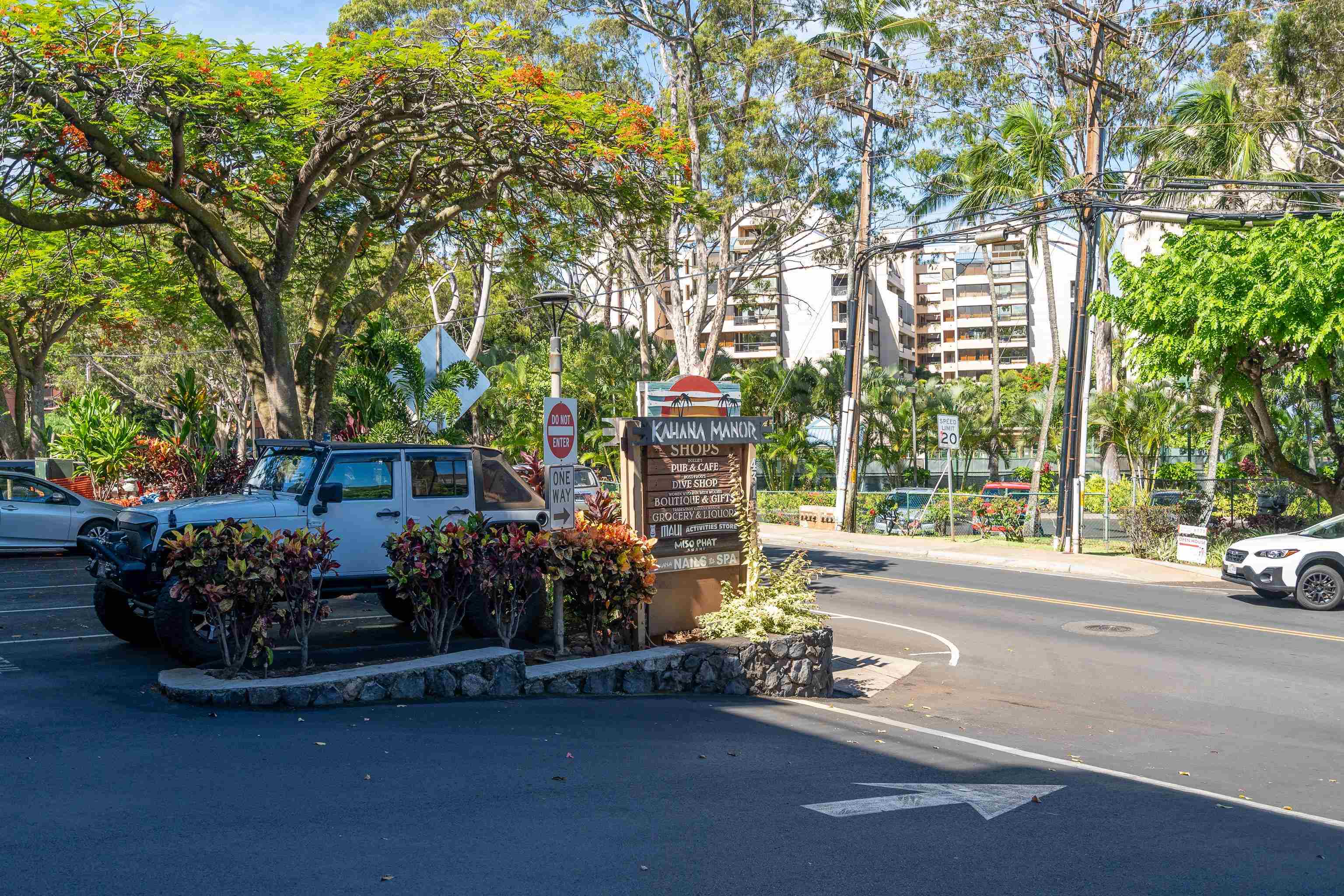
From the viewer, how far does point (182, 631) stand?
9.45 metres

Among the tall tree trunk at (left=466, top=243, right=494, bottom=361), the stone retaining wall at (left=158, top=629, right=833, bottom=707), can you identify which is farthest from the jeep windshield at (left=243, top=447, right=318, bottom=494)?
the tall tree trunk at (left=466, top=243, right=494, bottom=361)

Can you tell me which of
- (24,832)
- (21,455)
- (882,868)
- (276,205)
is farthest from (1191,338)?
(21,455)

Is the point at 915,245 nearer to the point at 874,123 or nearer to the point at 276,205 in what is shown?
the point at 874,123

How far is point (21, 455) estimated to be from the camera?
95.1 ft

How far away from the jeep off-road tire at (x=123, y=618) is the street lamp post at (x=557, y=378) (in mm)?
3936

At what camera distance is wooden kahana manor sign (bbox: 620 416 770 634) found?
1130 centimetres

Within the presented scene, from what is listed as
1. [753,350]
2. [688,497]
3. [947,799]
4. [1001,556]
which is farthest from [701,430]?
[753,350]

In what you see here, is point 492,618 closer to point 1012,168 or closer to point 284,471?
point 284,471

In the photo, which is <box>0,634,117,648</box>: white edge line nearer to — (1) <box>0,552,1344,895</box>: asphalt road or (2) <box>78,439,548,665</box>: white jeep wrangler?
(1) <box>0,552,1344,895</box>: asphalt road

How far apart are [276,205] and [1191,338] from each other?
17387 millimetres

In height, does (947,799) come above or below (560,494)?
below

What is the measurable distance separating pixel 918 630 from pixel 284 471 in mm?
8766

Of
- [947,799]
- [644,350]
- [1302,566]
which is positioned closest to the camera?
[947,799]

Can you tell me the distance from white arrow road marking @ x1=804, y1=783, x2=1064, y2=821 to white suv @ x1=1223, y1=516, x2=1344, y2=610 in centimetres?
1131
